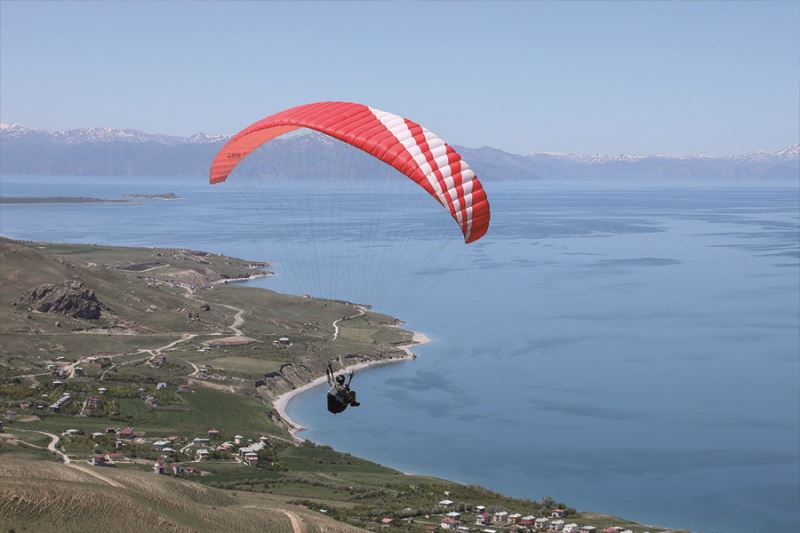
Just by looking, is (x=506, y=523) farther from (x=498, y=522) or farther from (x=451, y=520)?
(x=451, y=520)

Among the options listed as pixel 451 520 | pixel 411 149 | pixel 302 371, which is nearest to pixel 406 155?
pixel 411 149

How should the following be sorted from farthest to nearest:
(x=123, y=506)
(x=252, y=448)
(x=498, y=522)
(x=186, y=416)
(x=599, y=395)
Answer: (x=599, y=395)
(x=186, y=416)
(x=252, y=448)
(x=498, y=522)
(x=123, y=506)

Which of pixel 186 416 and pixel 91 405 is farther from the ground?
pixel 91 405

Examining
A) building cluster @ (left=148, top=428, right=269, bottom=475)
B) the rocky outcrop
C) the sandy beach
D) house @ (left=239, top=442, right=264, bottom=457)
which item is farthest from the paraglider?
the rocky outcrop

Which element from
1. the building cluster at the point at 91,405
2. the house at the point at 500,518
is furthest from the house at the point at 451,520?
the building cluster at the point at 91,405

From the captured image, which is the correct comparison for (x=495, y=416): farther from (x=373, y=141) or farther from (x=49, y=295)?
(x=373, y=141)

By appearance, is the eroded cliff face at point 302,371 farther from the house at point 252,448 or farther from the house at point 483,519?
the house at point 483,519
